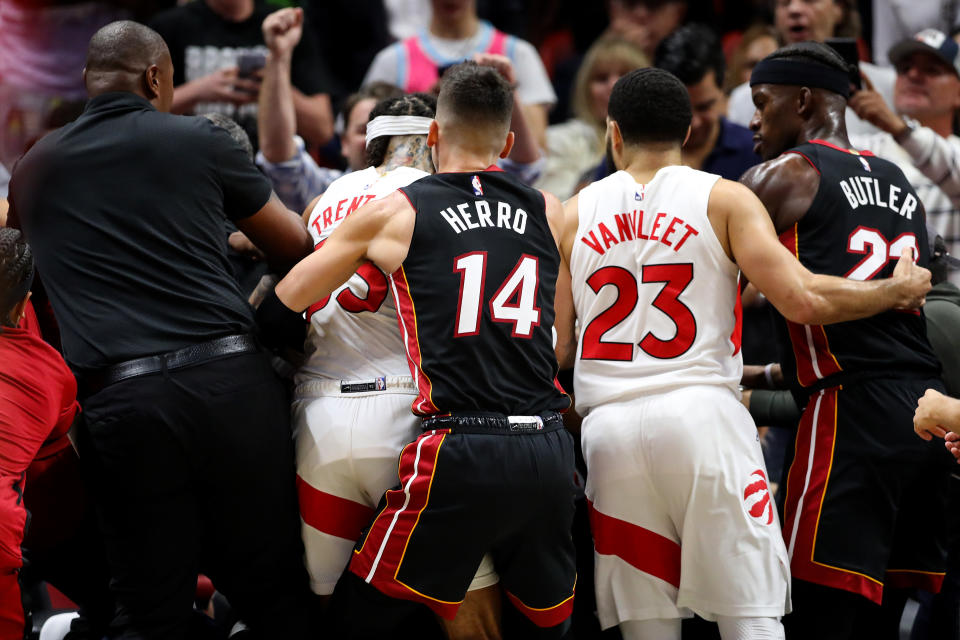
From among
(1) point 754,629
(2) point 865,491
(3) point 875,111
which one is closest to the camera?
(1) point 754,629

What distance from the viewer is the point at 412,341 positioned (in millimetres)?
3797

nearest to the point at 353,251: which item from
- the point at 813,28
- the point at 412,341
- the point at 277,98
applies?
the point at 412,341

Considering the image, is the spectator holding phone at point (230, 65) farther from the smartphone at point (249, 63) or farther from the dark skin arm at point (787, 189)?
the dark skin arm at point (787, 189)

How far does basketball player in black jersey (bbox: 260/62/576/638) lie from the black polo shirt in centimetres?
35

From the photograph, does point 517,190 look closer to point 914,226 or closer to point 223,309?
point 223,309

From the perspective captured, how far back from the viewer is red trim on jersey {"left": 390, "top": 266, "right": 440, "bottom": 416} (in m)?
3.74

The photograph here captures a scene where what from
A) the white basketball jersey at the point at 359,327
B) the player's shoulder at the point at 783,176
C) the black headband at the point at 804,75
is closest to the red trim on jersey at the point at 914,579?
the player's shoulder at the point at 783,176

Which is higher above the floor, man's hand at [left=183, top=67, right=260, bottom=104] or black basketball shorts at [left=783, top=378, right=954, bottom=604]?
man's hand at [left=183, top=67, right=260, bottom=104]

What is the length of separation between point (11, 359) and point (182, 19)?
11.8 ft

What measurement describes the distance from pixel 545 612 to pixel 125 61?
2.39 meters

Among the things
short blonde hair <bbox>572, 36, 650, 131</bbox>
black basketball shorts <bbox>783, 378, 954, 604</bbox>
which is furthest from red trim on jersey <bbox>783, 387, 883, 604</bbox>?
short blonde hair <bbox>572, 36, 650, 131</bbox>

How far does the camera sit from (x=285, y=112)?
19.0 ft

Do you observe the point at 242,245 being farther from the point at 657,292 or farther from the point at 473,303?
the point at 657,292

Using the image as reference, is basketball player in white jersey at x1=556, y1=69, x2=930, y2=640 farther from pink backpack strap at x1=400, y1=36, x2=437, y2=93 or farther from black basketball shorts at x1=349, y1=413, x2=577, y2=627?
pink backpack strap at x1=400, y1=36, x2=437, y2=93
